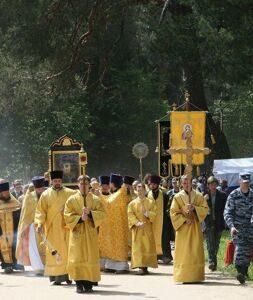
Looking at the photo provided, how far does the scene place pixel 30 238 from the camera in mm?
19969

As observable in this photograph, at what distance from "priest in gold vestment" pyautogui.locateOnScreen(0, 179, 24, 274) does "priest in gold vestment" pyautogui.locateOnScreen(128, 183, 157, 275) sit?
98.6 inches

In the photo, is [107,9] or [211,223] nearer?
[211,223]

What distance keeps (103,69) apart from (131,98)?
43.3 ft

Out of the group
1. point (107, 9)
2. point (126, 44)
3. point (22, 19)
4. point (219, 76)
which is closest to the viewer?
point (219, 76)

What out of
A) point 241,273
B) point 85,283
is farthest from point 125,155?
point 85,283

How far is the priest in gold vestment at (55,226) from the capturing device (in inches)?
674

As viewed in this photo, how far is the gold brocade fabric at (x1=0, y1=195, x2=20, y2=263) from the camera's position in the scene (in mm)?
20281

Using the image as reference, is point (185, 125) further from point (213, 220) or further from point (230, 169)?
point (213, 220)

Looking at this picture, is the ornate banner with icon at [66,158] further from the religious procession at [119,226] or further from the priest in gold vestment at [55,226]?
the priest in gold vestment at [55,226]

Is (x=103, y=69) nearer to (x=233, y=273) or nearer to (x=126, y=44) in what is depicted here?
(x=126, y=44)

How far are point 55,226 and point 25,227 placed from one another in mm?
2818

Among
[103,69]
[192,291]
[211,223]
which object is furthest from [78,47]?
[192,291]

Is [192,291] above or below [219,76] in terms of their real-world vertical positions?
below

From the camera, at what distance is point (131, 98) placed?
52250mm
